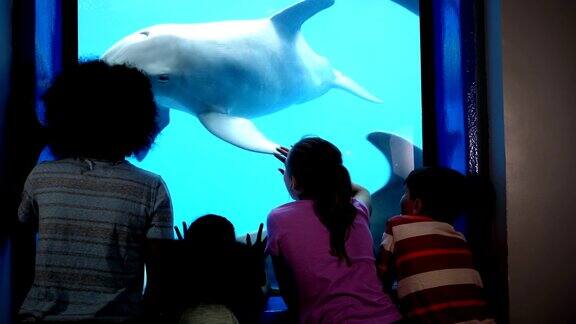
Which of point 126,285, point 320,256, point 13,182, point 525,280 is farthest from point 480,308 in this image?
point 13,182

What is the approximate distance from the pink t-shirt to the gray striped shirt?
1.26ft

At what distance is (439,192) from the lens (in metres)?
1.78

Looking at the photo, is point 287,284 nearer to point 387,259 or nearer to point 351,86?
point 387,259

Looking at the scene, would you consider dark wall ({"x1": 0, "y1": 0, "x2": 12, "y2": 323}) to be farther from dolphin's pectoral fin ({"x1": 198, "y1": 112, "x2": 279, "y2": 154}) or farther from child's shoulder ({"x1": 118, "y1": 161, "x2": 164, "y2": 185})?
dolphin's pectoral fin ({"x1": 198, "y1": 112, "x2": 279, "y2": 154})

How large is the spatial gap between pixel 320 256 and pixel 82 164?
70 centimetres

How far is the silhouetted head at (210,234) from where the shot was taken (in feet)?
4.82

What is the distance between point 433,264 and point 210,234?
0.66 meters

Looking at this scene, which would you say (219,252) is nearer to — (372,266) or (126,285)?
(126,285)

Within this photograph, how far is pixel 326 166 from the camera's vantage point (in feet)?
5.58

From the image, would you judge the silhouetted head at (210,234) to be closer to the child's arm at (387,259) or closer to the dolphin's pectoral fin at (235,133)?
the child's arm at (387,259)

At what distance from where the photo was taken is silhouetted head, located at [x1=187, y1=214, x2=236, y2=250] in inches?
57.8

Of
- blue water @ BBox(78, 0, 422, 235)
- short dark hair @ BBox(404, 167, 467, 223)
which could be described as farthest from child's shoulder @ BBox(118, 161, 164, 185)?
short dark hair @ BBox(404, 167, 467, 223)

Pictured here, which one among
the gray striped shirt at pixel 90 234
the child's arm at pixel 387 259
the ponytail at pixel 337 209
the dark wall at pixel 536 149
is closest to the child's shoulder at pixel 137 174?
the gray striped shirt at pixel 90 234

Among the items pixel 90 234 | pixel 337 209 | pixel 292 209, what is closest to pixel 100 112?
pixel 90 234
